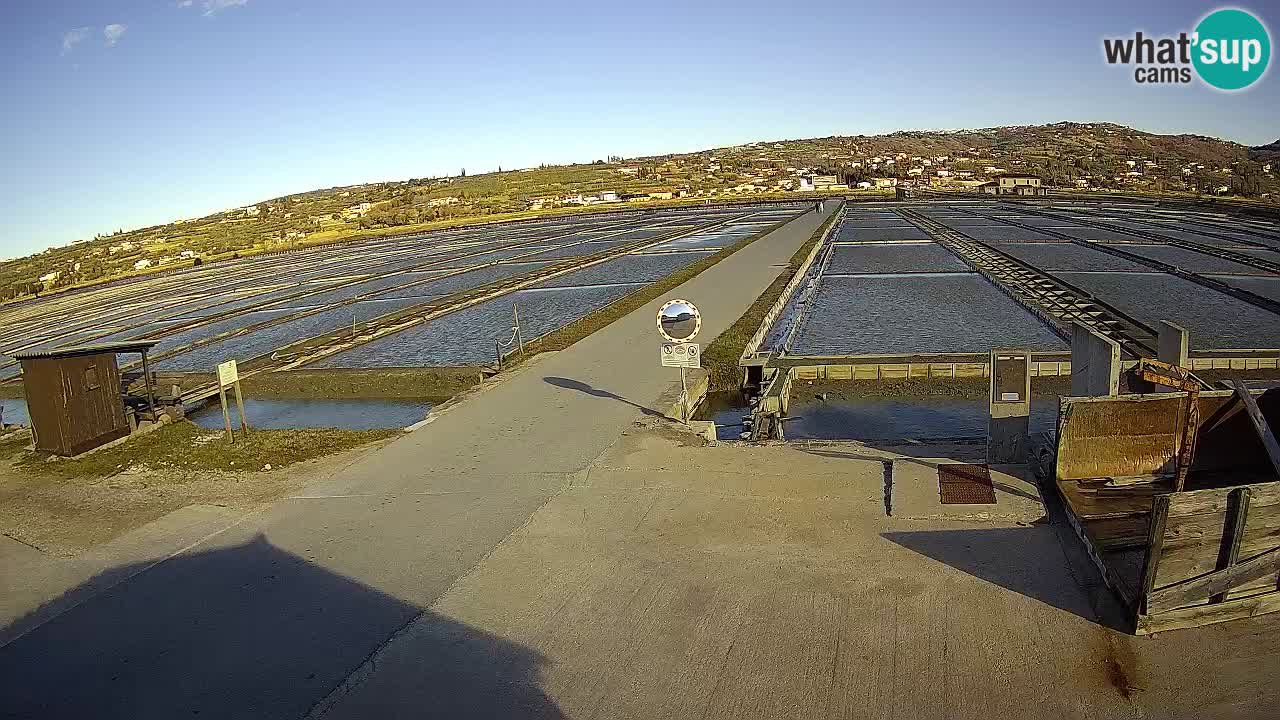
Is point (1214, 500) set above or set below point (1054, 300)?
above

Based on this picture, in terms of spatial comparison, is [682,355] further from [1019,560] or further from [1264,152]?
[1264,152]

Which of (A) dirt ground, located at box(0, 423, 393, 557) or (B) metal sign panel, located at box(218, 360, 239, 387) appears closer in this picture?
(A) dirt ground, located at box(0, 423, 393, 557)

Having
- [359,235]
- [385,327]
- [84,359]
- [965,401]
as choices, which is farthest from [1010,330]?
[359,235]

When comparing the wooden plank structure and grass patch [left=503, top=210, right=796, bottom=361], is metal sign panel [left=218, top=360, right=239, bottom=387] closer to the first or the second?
grass patch [left=503, top=210, right=796, bottom=361]

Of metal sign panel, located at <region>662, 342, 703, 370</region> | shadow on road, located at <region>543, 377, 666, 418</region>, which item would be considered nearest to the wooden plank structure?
metal sign panel, located at <region>662, 342, 703, 370</region>

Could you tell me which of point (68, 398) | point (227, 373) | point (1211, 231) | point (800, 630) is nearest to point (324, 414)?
point (227, 373)

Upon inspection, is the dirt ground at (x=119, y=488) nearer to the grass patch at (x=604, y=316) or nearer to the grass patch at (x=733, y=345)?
the grass patch at (x=604, y=316)
